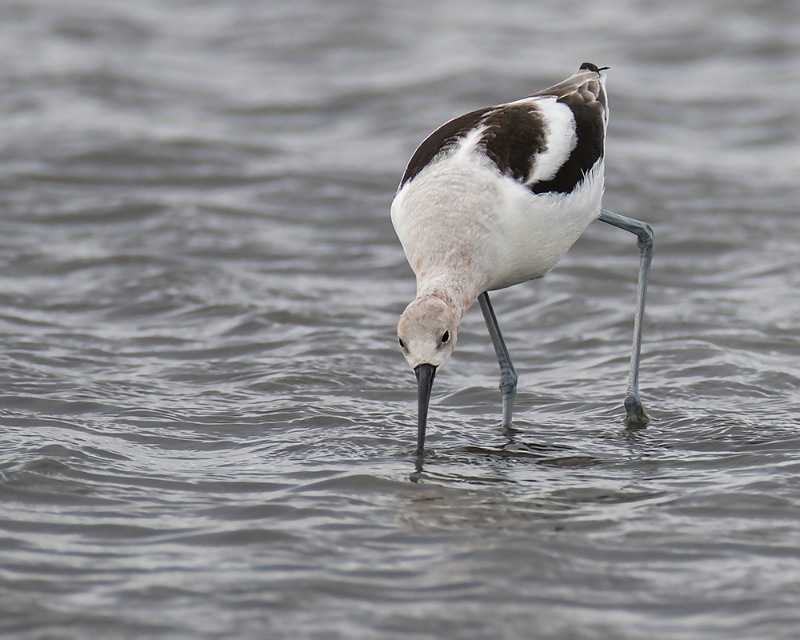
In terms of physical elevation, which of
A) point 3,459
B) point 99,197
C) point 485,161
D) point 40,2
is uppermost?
point 40,2

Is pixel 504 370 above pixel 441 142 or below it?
below

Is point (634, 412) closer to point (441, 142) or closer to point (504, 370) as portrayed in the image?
point (504, 370)

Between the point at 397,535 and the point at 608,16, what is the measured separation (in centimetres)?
1512

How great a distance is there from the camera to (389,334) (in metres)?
9.16

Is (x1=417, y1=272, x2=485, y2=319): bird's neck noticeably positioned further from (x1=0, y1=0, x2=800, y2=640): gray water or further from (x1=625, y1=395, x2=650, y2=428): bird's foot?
(x1=625, y1=395, x2=650, y2=428): bird's foot

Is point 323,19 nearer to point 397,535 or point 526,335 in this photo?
point 526,335

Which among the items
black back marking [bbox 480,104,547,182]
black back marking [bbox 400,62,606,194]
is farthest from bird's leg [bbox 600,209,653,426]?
black back marking [bbox 480,104,547,182]

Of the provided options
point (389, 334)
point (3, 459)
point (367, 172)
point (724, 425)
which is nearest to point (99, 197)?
point (367, 172)

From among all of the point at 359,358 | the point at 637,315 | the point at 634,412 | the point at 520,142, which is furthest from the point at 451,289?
the point at 359,358

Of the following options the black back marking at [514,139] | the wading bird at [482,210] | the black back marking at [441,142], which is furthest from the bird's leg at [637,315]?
the black back marking at [441,142]

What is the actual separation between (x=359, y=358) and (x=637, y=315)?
6.14 feet

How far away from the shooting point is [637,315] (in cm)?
796

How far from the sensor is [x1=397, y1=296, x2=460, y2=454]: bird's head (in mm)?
5938

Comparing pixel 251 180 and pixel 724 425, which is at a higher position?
pixel 251 180
